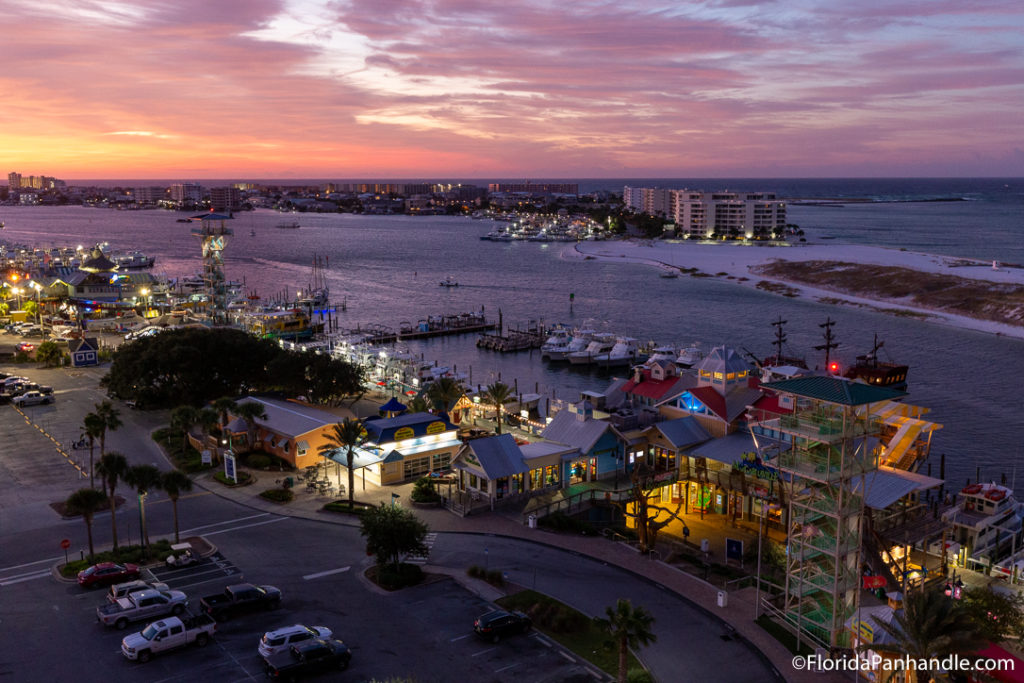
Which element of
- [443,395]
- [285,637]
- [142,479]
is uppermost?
[142,479]

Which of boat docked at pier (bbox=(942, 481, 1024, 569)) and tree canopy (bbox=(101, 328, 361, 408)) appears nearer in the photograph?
boat docked at pier (bbox=(942, 481, 1024, 569))

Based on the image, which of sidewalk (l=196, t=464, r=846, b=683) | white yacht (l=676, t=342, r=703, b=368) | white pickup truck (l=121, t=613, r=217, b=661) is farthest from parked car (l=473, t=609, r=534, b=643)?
white yacht (l=676, t=342, r=703, b=368)

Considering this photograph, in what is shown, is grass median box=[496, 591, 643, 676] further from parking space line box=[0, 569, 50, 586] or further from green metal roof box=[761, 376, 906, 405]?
parking space line box=[0, 569, 50, 586]

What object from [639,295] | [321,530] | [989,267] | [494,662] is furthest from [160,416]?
[989,267]

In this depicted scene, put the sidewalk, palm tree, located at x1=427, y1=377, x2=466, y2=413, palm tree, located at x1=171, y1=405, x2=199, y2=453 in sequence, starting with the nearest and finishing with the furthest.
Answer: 1. the sidewalk
2. palm tree, located at x1=171, y1=405, x2=199, y2=453
3. palm tree, located at x1=427, y1=377, x2=466, y2=413

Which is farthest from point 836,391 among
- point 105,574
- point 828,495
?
point 105,574

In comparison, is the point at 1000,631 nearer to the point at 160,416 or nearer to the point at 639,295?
the point at 160,416

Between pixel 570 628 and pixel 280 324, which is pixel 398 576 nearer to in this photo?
pixel 570 628
